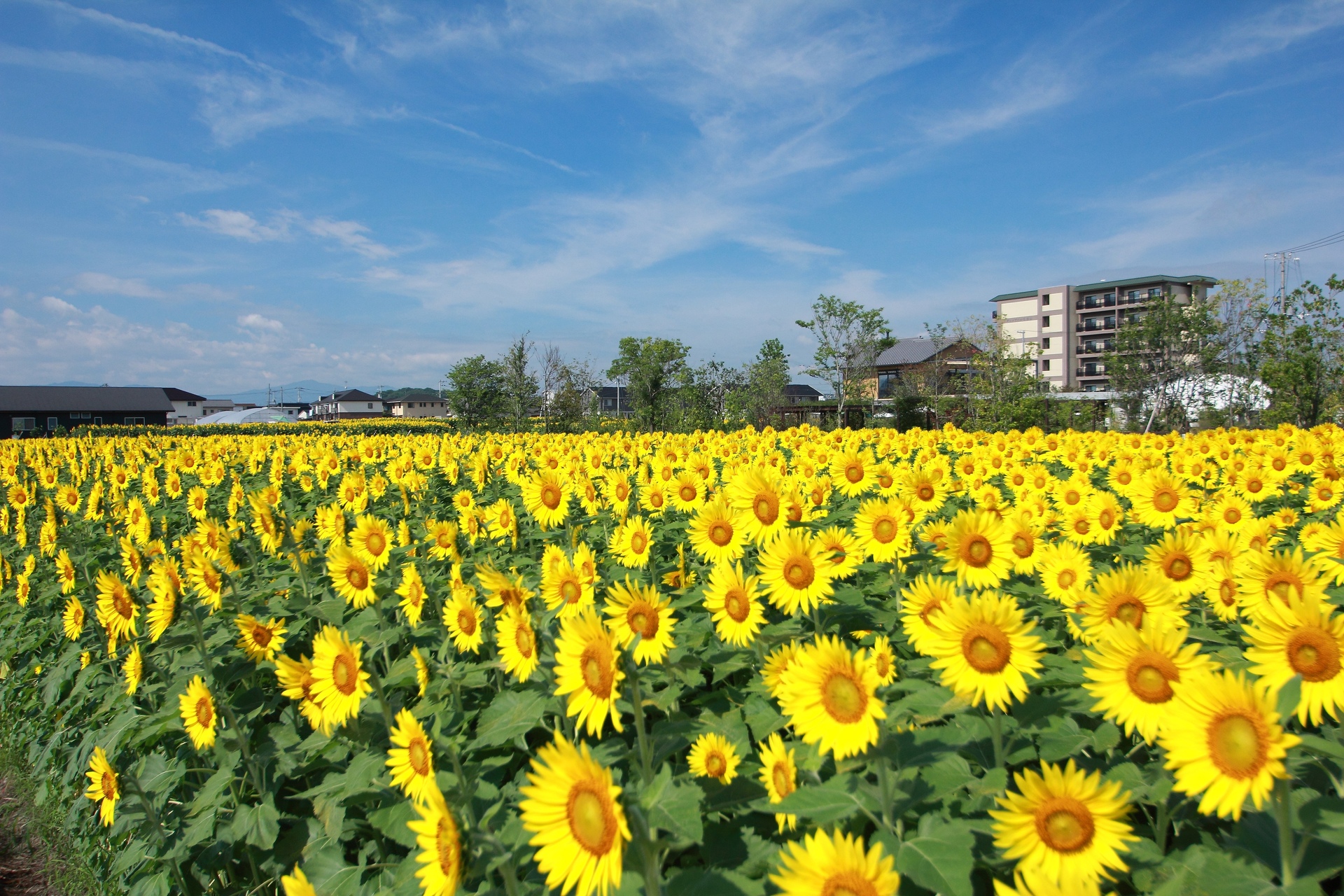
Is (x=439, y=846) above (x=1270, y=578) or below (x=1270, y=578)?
below

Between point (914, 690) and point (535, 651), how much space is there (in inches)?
43.7

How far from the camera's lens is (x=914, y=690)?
1.87 metres

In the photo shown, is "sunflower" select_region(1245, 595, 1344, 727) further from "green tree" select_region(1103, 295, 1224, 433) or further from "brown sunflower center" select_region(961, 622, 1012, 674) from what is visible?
"green tree" select_region(1103, 295, 1224, 433)

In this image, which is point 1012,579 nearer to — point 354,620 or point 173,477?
Result: point 354,620

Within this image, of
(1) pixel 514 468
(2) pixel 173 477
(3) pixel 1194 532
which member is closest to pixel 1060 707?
(3) pixel 1194 532

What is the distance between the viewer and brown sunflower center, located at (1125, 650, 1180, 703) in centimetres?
155

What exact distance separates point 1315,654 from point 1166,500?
113 inches

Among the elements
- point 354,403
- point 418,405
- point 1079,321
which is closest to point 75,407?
point 354,403

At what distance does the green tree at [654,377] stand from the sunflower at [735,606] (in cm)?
2980

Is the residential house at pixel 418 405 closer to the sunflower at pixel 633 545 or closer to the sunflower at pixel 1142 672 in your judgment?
the sunflower at pixel 633 545

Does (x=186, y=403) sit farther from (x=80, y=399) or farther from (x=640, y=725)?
(x=640, y=725)

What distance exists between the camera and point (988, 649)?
5.56 ft

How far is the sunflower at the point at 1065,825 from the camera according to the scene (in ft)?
4.43

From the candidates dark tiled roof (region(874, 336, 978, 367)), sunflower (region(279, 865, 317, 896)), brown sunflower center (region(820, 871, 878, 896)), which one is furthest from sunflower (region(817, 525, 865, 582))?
dark tiled roof (region(874, 336, 978, 367))
